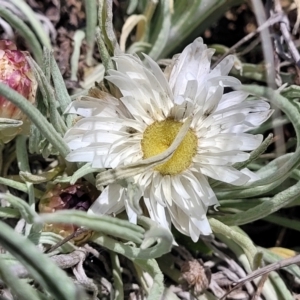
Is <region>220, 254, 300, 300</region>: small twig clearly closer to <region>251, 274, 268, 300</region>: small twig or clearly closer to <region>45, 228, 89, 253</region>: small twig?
<region>251, 274, 268, 300</region>: small twig

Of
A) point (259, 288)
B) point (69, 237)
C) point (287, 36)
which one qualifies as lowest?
point (259, 288)

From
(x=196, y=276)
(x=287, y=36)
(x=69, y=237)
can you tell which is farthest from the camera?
(x=287, y=36)

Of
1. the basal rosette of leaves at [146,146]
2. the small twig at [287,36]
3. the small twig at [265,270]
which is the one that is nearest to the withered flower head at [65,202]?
the basal rosette of leaves at [146,146]

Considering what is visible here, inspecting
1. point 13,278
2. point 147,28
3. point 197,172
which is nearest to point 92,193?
point 197,172

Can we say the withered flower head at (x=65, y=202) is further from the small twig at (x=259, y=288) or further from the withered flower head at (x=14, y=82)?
the small twig at (x=259, y=288)

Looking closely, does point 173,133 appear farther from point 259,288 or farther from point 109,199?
point 259,288

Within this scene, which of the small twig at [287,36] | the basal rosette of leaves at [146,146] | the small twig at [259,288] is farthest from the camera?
the small twig at [287,36]

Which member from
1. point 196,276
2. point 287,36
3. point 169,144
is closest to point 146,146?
point 169,144

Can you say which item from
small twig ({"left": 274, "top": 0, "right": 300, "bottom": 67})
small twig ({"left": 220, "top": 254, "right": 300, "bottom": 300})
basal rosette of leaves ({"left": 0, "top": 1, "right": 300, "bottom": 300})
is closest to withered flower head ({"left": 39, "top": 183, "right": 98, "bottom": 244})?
basal rosette of leaves ({"left": 0, "top": 1, "right": 300, "bottom": 300})
